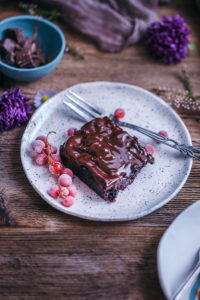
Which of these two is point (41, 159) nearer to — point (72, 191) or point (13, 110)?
point (72, 191)

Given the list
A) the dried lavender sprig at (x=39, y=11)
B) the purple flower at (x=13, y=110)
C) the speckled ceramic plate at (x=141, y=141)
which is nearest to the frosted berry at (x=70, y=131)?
the speckled ceramic plate at (x=141, y=141)

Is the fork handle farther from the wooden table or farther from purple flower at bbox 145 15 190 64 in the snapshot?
purple flower at bbox 145 15 190 64

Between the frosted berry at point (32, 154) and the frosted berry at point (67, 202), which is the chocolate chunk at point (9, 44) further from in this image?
the frosted berry at point (67, 202)

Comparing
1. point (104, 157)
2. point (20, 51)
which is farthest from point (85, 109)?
point (20, 51)

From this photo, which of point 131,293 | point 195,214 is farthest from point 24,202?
point 195,214

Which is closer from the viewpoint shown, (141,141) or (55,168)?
(55,168)

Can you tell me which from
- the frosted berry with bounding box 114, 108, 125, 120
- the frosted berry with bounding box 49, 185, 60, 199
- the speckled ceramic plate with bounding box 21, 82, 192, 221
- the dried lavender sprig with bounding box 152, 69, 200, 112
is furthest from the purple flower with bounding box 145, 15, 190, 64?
the frosted berry with bounding box 49, 185, 60, 199
